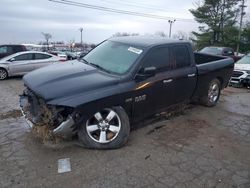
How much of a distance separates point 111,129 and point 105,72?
1059 millimetres

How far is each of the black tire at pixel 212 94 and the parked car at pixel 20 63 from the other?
351 inches

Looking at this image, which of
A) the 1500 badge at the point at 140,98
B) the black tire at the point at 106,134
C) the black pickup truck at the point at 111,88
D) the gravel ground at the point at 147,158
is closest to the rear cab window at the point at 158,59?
the black pickup truck at the point at 111,88

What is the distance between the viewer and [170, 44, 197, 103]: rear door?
5.40 m

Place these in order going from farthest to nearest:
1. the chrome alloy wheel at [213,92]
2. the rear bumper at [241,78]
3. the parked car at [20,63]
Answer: the parked car at [20,63] < the rear bumper at [241,78] < the chrome alloy wheel at [213,92]

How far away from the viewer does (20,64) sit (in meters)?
12.6

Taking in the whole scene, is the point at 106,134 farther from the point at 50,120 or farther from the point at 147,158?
the point at 50,120

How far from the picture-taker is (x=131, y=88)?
451 cm

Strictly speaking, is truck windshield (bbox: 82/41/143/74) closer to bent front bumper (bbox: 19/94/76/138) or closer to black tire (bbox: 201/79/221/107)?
bent front bumper (bbox: 19/94/76/138)

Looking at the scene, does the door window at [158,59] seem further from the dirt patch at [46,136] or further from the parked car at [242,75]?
the parked car at [242,75]

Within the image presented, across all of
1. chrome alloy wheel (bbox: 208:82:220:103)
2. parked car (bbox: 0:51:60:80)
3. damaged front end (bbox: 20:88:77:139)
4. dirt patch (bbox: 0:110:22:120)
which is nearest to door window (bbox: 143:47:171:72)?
damaged front end (bbox: 20:88:77:139)

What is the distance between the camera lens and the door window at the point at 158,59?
4895mm

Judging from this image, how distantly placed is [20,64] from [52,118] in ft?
31.5

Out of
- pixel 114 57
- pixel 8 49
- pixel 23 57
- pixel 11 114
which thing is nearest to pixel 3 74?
pixel 23 57

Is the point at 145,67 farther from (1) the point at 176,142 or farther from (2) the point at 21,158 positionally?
(2) the point at 21,158
